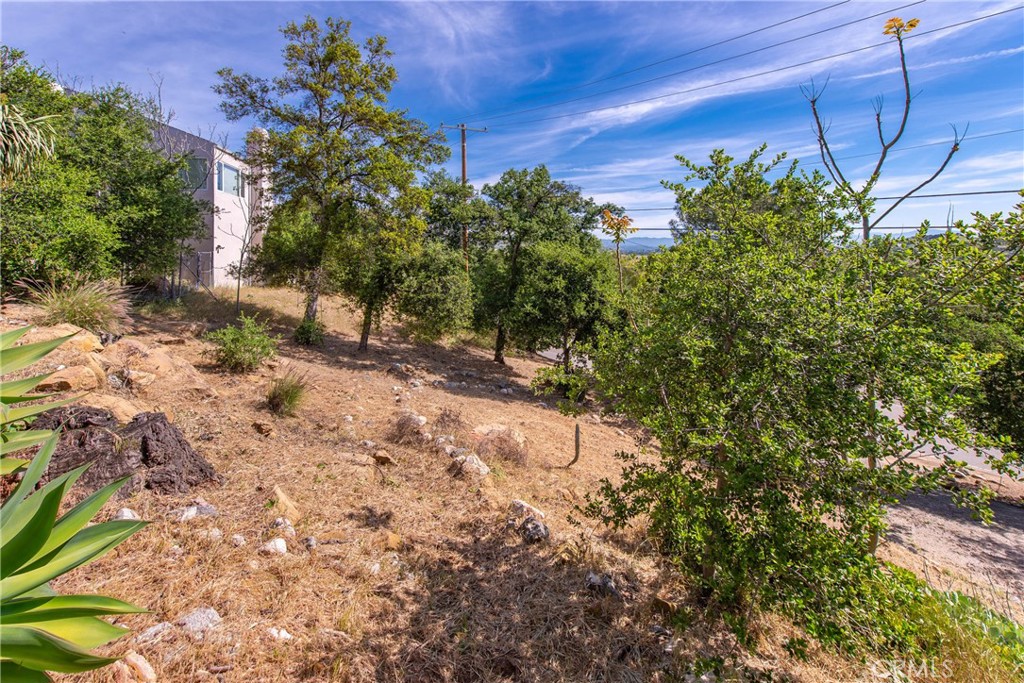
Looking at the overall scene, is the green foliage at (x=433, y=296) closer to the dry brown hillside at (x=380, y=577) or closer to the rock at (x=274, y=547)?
the dry brown hillside at (x=380, y=577)

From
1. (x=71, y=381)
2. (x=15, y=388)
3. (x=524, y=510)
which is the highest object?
(x=15, y=388)

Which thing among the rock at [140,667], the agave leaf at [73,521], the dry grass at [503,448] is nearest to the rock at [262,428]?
the dry grass at [503,448]

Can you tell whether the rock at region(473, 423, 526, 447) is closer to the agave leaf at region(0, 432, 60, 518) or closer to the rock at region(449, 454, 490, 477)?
the rock at region(449, 454, 490, 477)

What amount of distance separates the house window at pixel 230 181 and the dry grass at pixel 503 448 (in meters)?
17.4

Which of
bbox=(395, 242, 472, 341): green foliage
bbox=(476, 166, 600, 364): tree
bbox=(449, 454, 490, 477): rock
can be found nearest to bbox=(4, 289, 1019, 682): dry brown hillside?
bbox=(449, 454, 490, 477): rock

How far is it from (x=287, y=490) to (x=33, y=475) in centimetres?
330

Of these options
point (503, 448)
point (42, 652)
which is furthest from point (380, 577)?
point (503, 448)

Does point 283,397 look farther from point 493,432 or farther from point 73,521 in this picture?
point 73,521

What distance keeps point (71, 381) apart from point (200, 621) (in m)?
4.14

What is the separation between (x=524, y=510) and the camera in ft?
16.5

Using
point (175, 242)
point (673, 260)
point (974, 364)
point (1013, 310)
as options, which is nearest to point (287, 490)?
point (673, 260)

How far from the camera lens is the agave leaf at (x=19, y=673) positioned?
1.09 meters

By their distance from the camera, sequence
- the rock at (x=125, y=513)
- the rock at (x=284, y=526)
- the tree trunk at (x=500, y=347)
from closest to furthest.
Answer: the rock at (x=125, y=513), the rock at (x=284, y=526), the tree trunk at (x=500, y=347)

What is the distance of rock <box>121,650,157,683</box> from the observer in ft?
7.42
